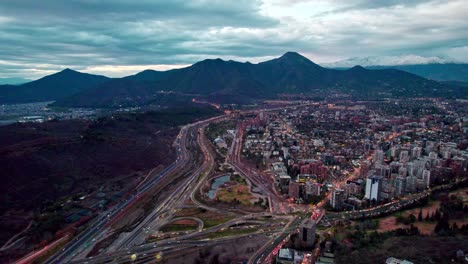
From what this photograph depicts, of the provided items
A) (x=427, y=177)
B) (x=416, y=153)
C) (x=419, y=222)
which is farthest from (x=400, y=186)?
(x=416, y=153)

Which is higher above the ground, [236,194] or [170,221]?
[236,194]

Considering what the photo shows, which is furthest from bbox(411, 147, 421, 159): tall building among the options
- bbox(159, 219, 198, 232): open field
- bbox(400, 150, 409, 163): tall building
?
bbox(159, 219, 198, 232): open field

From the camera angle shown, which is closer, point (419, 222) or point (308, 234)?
point (308, 234)

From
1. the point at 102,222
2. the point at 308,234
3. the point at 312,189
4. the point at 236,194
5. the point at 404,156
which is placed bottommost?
the point at 102,222

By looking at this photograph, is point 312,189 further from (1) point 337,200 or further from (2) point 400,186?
(2) point 400,186

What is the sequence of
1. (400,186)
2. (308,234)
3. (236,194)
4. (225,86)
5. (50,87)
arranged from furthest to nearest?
(50,87), (225,86), (236,194), (400,186), (308,234)

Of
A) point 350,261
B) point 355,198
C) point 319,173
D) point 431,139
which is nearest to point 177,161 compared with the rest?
point 319,173

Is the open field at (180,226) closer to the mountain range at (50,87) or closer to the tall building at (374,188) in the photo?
the tall building at (374,188)

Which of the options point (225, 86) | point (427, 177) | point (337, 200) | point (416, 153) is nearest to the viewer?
point (337, 200)
